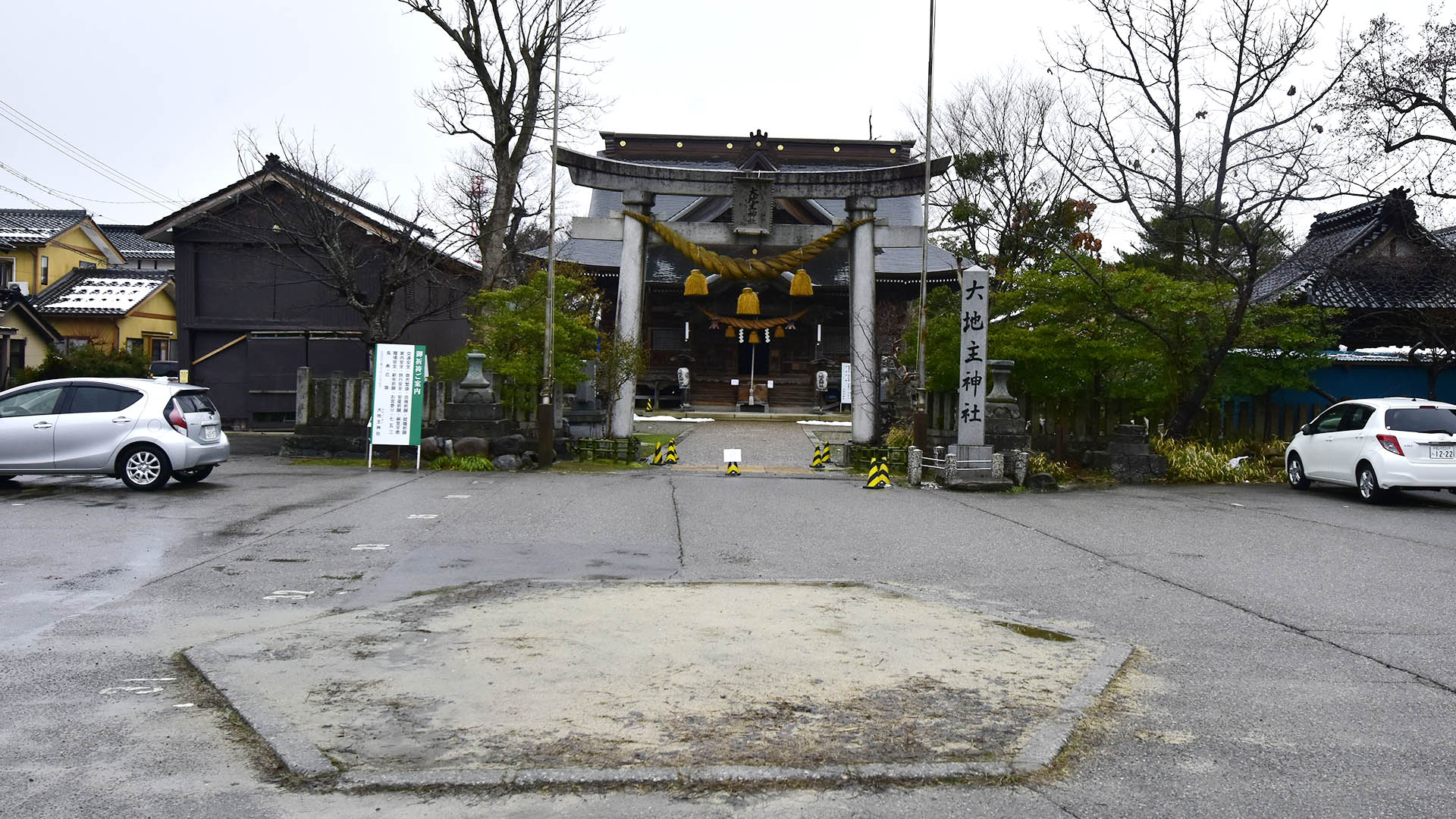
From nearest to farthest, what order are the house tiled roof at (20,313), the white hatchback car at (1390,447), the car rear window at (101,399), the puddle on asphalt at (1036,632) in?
the puddle on asphalt at (1036,632) < the car rear window at (101,399) < the white hatchback car at (1390,447) < the house tiled roof at (20,313)

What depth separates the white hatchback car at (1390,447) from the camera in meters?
12.9

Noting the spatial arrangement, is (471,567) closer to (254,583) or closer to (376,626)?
(254,583)

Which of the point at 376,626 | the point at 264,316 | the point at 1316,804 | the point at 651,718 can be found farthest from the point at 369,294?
the point at 1316,804

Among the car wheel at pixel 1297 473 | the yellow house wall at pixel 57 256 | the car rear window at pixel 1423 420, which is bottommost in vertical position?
the car wheel at pixel 1297 473

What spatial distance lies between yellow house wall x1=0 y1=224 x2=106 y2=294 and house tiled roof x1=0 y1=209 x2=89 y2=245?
1.04ft

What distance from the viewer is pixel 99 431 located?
1236 centimetres

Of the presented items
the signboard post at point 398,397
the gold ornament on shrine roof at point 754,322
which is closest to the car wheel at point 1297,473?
the signboard post at point 398,397

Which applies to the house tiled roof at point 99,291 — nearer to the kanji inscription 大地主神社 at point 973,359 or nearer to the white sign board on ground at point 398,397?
the white sign board on ground at point 398,397

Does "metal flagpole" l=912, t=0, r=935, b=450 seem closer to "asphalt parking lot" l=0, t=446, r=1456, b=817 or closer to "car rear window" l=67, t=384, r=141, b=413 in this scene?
"asphalt parking lot" l=0, t=446, r=1456, b=817

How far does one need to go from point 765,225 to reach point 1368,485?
11603 mm

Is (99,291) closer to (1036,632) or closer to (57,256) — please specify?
(57,256)

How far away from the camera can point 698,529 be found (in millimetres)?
10703

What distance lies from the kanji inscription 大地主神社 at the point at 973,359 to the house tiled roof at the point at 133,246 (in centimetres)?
4520

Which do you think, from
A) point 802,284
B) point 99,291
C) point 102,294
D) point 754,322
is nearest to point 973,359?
point 802,284
